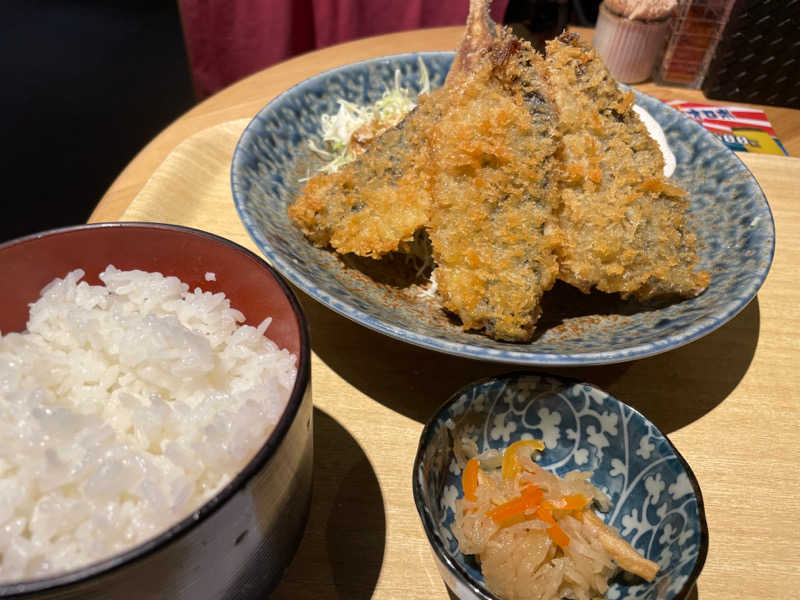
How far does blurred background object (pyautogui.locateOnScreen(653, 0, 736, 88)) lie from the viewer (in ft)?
7.95

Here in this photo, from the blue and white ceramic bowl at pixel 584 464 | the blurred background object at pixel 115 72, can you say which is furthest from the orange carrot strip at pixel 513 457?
the blurred background object at pixel 115 72

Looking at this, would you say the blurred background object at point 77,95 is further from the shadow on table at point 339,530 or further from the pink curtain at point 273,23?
the shadow on table at point 339,530

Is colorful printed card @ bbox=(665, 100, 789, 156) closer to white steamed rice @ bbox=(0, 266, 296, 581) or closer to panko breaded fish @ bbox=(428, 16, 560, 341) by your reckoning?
panko breaded fish @ bbox=(428, 16, 560, 341)

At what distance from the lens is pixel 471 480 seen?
3.73 feet

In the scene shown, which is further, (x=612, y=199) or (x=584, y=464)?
(x=612, y=199)

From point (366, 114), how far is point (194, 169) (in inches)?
24.9

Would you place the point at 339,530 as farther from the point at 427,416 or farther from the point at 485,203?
the point at 485,203

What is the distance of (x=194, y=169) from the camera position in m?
1.92

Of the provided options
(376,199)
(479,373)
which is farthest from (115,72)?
(479,373)

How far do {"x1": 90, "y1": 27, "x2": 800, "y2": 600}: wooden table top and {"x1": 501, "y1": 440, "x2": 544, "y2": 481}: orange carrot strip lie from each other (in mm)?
204

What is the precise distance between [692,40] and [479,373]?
1.96 m

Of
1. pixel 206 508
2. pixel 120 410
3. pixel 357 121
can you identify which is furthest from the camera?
pixel 357 121

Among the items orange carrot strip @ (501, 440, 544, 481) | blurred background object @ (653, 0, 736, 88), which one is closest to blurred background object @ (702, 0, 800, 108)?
Result: blurred background object @ (653, 0, 736, 88)

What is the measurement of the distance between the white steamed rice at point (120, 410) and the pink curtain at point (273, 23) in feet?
11.2
